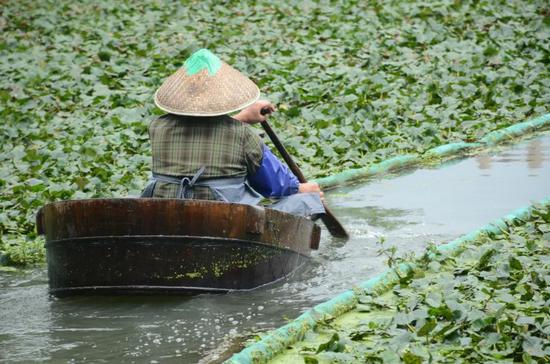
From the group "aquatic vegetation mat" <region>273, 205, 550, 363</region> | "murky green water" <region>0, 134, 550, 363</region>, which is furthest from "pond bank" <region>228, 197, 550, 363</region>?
"murky green water" <region>0, 134, 550, 363</region>

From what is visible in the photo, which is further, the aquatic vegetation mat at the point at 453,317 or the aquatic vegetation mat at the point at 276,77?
A: the aquatic vegetation mat at the point at 276,77

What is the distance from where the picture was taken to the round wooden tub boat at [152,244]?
20.5ft

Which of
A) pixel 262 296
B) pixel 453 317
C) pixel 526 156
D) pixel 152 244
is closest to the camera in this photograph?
pixel 453 317

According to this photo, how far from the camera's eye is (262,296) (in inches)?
262

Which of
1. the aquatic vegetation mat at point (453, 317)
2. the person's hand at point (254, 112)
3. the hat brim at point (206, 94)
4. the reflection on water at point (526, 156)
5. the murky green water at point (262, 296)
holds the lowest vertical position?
the murky green water at point (262, 296)

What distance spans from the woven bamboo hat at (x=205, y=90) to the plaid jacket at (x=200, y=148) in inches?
4.7

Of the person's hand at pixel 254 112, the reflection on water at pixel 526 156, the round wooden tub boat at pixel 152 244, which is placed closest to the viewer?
the round wooden tub boat at pixel 152 244

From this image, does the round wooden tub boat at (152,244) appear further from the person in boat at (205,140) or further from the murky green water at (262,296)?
the person in boat at (205,140)

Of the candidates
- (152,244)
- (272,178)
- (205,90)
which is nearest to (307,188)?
(272,178)

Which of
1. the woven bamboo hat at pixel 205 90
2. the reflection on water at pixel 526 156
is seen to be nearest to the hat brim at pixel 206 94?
the woven bamboo hat at pixel 205 90

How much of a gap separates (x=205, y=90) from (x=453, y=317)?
228cm

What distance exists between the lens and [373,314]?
5.87 metres

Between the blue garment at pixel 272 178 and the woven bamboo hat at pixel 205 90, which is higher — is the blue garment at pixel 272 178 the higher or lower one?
the lower one

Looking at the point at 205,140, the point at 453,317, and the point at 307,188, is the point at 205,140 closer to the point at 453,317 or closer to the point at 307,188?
the point at 307,188
